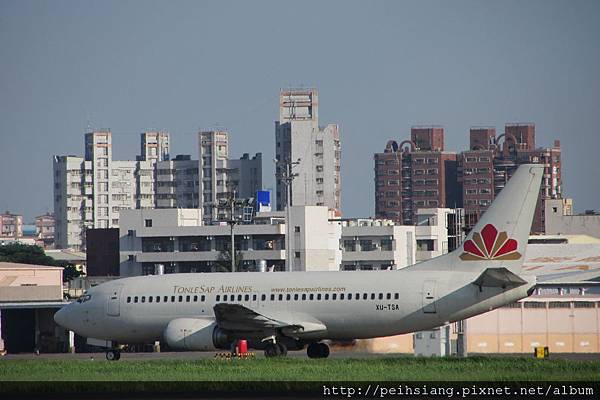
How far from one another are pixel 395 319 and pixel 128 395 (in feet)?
59.8

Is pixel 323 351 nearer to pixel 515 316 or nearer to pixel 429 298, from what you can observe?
pixel 429 298

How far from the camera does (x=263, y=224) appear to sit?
14850 centimetres

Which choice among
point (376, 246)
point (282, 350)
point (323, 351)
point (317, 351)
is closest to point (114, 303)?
point (282, 350)

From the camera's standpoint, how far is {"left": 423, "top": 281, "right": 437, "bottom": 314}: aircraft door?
1993 inches

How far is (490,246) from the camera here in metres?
50.9

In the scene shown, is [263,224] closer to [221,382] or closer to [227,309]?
[227,309]

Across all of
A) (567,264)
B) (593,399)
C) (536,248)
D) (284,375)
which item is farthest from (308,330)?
(536,248)

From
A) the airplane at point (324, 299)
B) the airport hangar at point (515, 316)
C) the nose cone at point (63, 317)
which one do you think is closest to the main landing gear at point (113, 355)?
the airplane at point (324, 299)

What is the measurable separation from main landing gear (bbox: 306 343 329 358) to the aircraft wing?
5.92 feet

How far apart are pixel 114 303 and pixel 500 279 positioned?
1652 cm

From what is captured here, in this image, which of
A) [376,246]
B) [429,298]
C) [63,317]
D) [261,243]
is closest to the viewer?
[429,298]

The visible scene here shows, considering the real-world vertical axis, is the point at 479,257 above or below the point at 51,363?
above

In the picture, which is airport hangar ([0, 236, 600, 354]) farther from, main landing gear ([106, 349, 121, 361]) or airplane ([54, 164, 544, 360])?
main landing gear ([106, 349, 121, 361])

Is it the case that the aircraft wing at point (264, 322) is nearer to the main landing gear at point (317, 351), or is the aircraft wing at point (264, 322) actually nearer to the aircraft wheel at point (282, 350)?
the aircraft wheel at point (282, 350)
